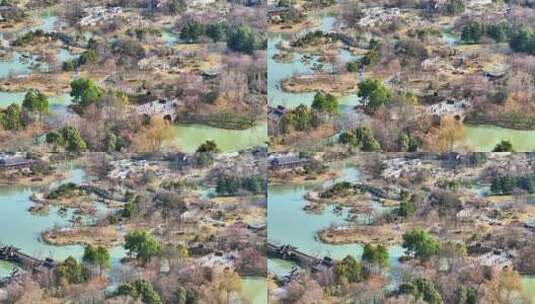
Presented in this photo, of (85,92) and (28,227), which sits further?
(85,92)

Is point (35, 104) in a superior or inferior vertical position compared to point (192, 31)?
inferior

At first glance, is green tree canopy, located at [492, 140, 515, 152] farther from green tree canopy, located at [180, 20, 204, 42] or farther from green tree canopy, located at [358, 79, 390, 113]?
green tree canopy, located at [180, 20, 204, 42]

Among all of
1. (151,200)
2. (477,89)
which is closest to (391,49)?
(477,89)

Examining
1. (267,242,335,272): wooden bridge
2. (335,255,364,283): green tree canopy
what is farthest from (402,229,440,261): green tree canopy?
(267,242,335,272): wooden bridge

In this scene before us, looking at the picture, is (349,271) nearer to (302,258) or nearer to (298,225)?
(302,258)

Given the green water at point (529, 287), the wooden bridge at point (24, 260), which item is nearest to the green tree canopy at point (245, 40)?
the wooden bridge at point (24, 260)

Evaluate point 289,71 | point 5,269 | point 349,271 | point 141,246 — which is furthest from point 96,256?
point 289,71

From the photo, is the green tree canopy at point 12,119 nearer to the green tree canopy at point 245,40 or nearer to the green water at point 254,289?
the green tree canopy at point 245,40

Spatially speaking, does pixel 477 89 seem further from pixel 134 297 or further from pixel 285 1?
pixel 134 297
